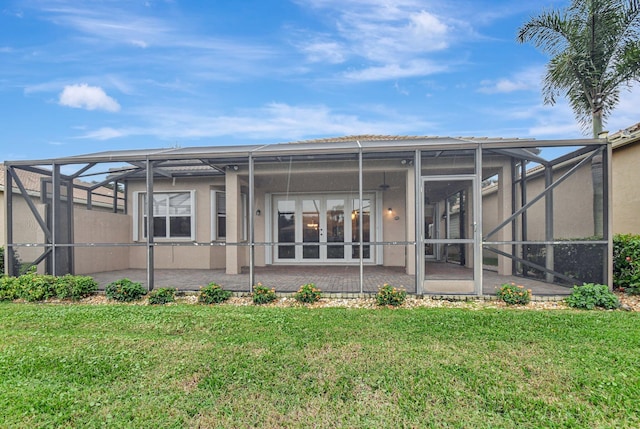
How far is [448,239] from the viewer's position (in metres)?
6.03

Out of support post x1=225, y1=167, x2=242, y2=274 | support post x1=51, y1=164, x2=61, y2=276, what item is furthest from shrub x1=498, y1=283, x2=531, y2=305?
support post x1=51, y1=164, x2=61, y2=276

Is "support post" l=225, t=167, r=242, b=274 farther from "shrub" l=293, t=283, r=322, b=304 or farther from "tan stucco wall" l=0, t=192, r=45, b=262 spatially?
"tan stucco wall" l=0, t=192, r=45, b=262

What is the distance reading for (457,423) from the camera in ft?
7.67

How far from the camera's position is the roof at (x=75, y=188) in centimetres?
704

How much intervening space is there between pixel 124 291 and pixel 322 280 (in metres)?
3.91

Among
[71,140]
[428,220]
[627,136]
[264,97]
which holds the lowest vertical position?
[428,220]

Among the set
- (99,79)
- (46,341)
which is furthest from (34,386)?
(99,79)

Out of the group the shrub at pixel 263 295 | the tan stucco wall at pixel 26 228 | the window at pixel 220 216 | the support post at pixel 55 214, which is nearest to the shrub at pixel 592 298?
the shrub at pixel 263 295

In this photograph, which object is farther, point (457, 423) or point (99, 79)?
point (99, 79)

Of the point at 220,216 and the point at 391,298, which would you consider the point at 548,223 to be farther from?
the point at 220,216

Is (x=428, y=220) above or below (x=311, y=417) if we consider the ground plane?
above

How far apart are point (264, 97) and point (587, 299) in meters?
12.3

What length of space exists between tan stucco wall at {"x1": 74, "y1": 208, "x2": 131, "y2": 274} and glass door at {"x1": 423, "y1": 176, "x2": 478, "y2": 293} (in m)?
8.47

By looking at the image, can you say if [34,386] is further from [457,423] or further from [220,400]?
[457,423]
